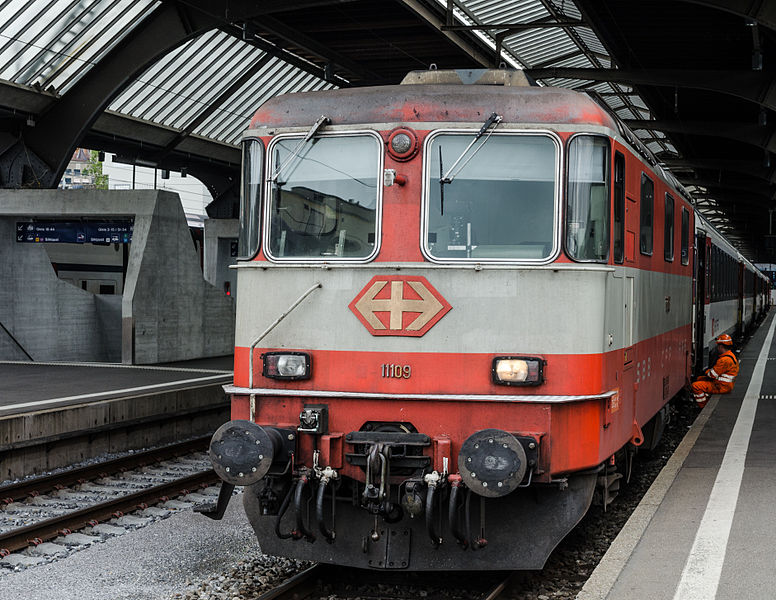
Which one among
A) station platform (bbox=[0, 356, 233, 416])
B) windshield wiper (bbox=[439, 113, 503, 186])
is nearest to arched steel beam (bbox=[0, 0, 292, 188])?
station platform (bbox=[0, 356, 233, 416])

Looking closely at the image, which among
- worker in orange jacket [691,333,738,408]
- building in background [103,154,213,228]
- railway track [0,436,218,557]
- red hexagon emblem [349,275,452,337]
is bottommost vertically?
railway track [0,436,218,557]

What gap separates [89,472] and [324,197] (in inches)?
251

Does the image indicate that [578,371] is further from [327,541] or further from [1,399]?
[1,399]

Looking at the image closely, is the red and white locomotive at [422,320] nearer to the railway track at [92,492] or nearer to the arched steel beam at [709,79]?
the railway track at [92,492]

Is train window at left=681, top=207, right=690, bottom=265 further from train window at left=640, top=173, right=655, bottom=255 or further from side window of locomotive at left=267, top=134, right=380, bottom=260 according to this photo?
side window of locomotive at left=267, top=134, right=380, bottom=260

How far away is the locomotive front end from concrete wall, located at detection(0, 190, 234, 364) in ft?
50.1

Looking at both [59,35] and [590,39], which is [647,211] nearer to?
[59,35]

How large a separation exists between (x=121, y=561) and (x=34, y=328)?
15.2m

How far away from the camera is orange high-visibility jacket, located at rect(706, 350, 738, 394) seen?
16797 mm

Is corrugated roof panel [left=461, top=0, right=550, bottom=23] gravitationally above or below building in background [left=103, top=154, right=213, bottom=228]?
below

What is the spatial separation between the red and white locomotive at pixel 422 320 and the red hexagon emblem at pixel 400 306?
0.01m

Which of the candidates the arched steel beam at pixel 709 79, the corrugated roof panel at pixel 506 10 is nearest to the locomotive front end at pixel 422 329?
the corrugated roof panel at pixel 506 10

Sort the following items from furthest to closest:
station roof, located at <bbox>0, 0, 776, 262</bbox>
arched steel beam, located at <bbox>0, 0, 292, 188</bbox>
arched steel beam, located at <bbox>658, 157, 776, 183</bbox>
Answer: arched steel beam, located at <bbox>658, 157, 776, 183</bbox>
arched steel beam, located at <bbox>0, 0, 292, 188</bbox>
station roof, located at <bbox>0, 0, 776, 262</bbox>

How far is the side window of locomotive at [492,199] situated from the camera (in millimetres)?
6539
